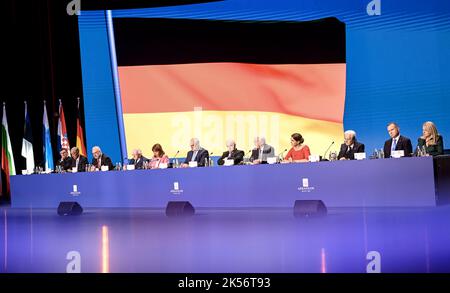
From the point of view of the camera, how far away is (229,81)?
905 centimetres

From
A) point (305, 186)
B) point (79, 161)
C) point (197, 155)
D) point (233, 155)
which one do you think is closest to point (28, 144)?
point (79, 161)

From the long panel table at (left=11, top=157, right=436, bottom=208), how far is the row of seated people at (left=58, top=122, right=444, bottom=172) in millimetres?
257

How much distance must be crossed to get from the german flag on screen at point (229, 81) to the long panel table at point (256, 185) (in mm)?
2530

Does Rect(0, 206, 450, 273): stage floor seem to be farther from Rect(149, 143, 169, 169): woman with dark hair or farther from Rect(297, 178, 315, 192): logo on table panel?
Rect(149, 143, 169, 169): woman with dark hair

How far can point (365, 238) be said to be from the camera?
3.79m

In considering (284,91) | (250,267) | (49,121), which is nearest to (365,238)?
(250,267)

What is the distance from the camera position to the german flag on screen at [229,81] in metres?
8.59

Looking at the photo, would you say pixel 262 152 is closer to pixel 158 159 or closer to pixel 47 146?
pixel 158 159

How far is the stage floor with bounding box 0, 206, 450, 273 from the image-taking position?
3.05 metres

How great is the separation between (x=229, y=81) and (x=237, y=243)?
545cm

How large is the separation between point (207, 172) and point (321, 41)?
3520 millimetres

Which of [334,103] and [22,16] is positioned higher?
[22,16]

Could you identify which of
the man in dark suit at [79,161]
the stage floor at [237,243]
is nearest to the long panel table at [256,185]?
the stage floor at [237,243]

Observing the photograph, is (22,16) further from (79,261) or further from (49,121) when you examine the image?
(79,261)
